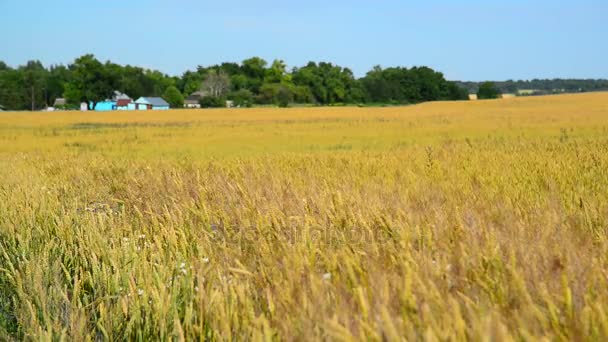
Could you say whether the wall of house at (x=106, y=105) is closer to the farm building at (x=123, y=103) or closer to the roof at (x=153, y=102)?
the farm building at (x=123, y=103)

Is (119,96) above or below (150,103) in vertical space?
above

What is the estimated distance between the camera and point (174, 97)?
119188 millimetres

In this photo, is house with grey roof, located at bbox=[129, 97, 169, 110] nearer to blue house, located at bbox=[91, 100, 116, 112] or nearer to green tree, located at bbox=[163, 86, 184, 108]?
blue house, located at bbox=[91, 100, 116, 112]

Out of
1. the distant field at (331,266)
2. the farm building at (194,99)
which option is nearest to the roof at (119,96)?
the farm building at (194,99)

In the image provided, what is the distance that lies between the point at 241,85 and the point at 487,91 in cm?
4845

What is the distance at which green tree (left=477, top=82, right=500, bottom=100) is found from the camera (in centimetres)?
10512

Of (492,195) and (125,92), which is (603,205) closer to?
(492,195)

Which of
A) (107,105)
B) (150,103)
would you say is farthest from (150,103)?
(107,105)

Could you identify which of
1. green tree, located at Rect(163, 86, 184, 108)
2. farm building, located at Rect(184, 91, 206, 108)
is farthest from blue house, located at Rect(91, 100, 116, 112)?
farm building, located at Rect(184, 91, 206, 108)

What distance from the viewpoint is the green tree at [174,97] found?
388ft

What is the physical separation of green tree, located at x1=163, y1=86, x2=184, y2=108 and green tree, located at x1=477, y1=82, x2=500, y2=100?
5651cm

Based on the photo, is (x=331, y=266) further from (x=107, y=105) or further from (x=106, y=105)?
(x=106, y=105)

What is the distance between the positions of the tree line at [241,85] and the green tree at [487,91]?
38.6ft

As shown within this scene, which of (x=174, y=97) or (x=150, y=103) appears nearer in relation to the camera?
(x=150, y=103)
